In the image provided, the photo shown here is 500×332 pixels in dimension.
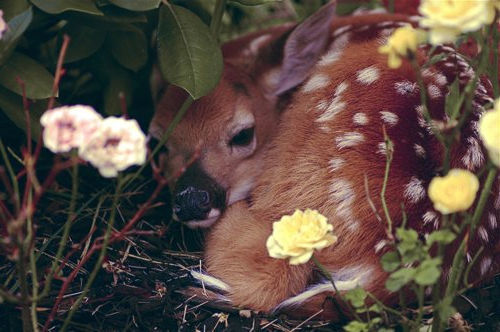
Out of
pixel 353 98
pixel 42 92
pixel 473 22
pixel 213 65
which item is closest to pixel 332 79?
pixel 353 98

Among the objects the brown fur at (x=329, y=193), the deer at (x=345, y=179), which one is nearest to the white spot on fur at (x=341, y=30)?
the deer at (x=345, y=179)

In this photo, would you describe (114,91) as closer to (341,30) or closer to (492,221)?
(341,30)

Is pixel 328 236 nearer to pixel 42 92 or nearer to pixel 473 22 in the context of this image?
pixel 473 22

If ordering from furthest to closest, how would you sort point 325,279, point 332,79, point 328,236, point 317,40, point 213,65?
point 317,40, point 332,79, point 213,65, point 325,279, point 328,236

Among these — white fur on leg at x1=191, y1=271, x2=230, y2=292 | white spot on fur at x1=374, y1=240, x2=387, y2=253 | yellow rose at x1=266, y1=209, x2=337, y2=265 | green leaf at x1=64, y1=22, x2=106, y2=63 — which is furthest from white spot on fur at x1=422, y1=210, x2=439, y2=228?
green leaf at x1=64, y1=22, x2=106, y2=63

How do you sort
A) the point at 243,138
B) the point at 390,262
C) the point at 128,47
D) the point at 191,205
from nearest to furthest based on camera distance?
the point at 390,262, the point at 191,205, the point at 128,47, the point at 243,138

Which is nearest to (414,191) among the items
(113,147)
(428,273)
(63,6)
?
(428,273)

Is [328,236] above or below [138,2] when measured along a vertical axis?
below
